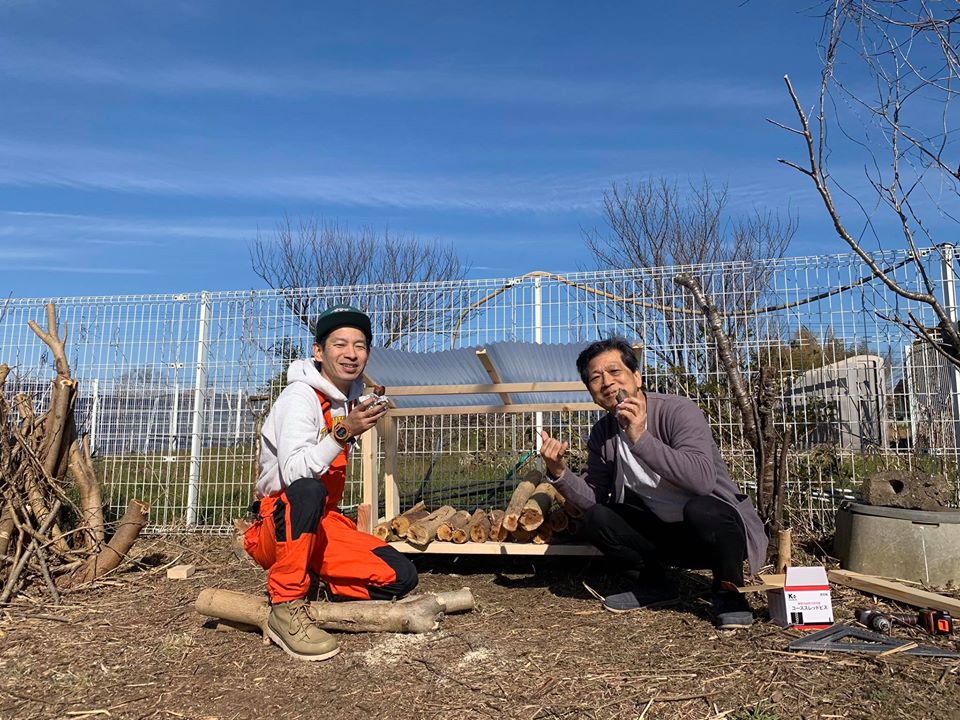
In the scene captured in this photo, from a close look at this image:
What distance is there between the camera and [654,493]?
141 inches

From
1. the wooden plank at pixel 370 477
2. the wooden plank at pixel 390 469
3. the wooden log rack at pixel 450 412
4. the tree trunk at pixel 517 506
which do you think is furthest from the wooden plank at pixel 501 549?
the wooden plank at pixel 390 469

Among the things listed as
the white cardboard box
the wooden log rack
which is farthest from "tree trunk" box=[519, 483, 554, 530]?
the white cardboard box

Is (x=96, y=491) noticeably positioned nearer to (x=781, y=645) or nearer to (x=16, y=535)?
(x=16, y=535)

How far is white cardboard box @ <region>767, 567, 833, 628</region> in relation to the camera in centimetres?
324

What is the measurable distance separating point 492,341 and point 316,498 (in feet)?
6.67

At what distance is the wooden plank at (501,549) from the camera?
4.36 m

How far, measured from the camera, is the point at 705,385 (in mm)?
5598

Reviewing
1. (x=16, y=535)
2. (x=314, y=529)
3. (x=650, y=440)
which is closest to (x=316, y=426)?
(x=314, y=529)

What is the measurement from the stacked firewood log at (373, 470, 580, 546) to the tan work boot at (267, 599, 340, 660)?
61.3 inches

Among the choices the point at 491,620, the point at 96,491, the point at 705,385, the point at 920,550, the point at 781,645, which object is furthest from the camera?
the point at 705,385

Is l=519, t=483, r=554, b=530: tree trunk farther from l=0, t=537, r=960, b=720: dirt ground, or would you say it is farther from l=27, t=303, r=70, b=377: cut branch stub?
l=27, t=303, r=70, b=377: cut branch stub

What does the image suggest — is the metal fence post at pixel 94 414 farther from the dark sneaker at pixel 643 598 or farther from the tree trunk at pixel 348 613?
the dark sneaker at pixel 643 598

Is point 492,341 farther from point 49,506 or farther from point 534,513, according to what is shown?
point 49,506

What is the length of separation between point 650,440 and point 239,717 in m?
2.02
